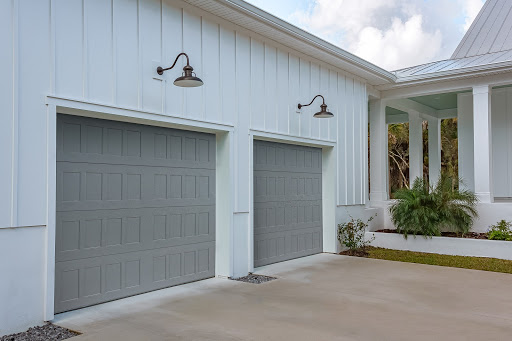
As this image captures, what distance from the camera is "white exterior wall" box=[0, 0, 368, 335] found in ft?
13.7

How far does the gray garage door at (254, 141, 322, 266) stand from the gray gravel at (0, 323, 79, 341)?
3625mm

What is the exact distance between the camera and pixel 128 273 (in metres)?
5.34

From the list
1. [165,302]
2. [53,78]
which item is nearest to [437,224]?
[165,302]

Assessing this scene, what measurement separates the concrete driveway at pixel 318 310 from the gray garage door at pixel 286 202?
0.95m

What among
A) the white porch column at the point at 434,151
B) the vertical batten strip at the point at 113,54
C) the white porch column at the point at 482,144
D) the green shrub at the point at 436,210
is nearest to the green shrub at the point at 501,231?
the green shrub at the point at 436,210

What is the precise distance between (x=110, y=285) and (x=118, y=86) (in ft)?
7.29

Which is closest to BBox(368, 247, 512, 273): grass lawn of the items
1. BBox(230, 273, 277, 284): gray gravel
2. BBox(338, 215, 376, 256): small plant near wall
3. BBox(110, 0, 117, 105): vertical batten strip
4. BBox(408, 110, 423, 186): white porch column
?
BBox(338, 215, 376, 256): small plant near wall

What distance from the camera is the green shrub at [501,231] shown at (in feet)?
27.7

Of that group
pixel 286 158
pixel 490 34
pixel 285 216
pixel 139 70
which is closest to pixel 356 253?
pixel 285 216

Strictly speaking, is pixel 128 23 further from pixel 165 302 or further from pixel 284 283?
pixel 284 283

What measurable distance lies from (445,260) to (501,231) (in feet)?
4.48

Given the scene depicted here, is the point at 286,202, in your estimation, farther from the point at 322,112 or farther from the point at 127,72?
the point at 127,72

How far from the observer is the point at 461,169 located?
12023 millimetres

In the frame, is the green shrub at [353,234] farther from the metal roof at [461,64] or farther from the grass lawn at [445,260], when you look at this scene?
the metal roof at [461,64]
